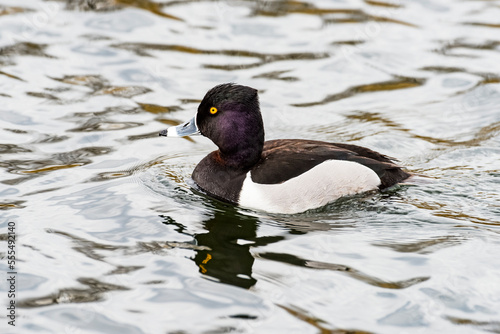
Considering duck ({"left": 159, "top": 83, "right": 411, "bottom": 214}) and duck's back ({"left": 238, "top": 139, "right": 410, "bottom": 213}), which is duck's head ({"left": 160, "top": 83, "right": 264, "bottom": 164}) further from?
duck's back ({"left": 238, "top": 139, "right": 410, "bottom": 213})

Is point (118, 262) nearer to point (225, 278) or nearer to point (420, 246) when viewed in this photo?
point (225, 278)

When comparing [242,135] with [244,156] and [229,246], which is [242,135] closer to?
[244,156]

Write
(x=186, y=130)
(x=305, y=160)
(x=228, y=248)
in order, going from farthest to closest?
(x=186, y=130) < (x=305, y=160) < (x=228, y=248)

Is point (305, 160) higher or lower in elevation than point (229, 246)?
higher

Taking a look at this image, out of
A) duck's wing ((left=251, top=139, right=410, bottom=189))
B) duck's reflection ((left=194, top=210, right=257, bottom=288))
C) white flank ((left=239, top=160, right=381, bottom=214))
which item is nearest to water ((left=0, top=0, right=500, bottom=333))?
duck's reflection ((left=194, top=210, right=257, bottom=288))

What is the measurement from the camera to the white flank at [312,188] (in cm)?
784

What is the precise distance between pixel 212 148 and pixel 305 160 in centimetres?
215

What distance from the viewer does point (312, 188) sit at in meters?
7.93

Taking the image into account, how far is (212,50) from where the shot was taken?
1264 centimetres

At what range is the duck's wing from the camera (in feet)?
25.8

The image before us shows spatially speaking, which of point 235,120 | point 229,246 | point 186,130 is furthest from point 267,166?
point 229,246

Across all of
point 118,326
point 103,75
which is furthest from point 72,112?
point 118,326

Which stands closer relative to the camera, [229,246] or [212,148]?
[229,246]

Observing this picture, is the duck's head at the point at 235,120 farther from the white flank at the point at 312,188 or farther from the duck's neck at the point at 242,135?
the white flank at the point at 312,188
